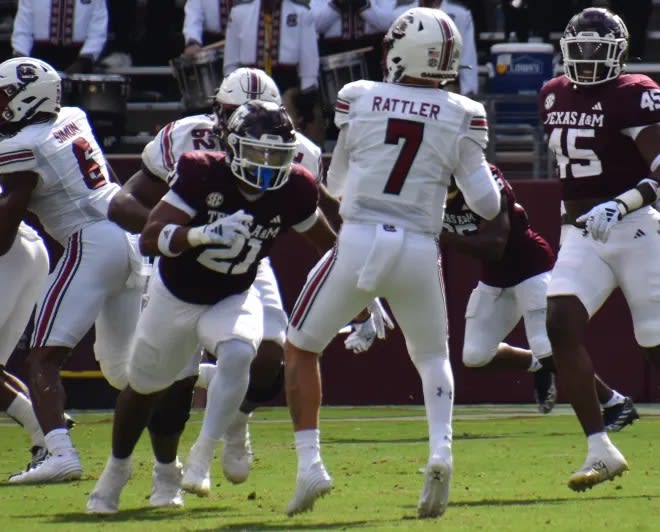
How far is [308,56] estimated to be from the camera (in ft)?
39.3

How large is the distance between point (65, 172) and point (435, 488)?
106 inches

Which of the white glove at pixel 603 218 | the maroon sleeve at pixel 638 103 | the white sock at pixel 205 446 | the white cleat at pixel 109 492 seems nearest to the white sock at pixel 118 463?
the white cleat at pixel 109 492

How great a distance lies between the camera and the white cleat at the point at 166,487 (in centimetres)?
655

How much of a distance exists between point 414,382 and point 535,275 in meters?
3.10

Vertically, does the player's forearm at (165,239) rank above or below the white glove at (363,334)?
above

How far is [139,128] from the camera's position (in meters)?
13.3

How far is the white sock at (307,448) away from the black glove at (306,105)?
5.70 metres

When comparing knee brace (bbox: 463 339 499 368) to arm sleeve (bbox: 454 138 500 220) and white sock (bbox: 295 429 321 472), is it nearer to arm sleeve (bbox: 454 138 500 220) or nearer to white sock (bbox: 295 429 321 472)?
arm sleeve (bbox: 454 138 500 220)

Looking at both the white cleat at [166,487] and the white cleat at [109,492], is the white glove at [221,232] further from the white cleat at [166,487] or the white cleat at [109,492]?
the white cleat at [166,487]

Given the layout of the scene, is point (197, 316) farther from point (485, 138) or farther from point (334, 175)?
point (485, 138)

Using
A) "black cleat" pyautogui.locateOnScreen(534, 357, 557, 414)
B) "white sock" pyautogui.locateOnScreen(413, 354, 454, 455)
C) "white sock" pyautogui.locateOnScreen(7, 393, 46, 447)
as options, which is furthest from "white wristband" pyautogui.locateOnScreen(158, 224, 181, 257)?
"black cleat" pyautogui.locateOnScreen(534, 357, 557, 414)

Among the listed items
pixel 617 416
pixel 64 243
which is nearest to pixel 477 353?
pixel 617 416

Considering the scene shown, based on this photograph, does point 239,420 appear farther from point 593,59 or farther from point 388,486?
point 593,59

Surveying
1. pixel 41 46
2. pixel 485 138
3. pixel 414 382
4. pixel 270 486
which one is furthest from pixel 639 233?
pixel 41 46
